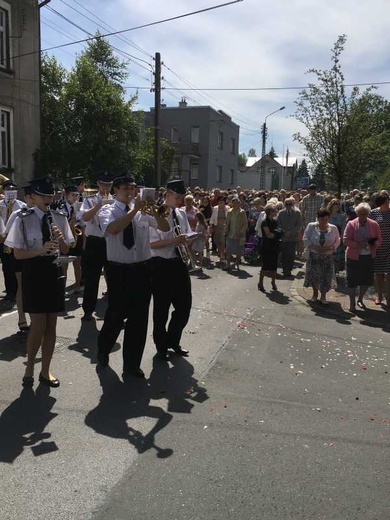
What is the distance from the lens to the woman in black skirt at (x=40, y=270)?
14.6 feet

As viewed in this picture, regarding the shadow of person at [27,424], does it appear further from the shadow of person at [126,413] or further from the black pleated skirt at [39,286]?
the black pleated skirt at [39,286]

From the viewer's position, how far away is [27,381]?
462 centimetres

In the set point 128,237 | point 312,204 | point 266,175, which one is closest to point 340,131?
point 312,204

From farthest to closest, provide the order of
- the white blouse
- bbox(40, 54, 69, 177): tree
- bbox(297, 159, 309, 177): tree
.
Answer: bbox(40, 54, 69, 177): tree → bbox(297, 159, 309, 177): tree → the white blouse

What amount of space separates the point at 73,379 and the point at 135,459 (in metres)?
1.63

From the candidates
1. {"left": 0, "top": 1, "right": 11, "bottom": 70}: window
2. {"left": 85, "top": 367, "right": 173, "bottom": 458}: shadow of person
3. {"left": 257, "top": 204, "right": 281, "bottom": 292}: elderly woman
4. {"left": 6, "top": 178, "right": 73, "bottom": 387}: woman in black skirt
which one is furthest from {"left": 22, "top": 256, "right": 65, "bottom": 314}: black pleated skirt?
{"left": 0, "top": 1, "right": 11, "bottom": 70}: window

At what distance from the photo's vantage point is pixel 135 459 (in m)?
3.46

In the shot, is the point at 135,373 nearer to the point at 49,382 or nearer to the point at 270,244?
the point at 49,382

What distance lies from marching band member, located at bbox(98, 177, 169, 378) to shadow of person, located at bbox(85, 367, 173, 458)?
0.79ft

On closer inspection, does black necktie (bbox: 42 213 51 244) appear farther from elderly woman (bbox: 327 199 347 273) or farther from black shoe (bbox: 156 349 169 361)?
elderly woman (bbox: 327 199 347 273)

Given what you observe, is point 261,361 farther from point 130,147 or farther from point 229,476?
point 130,147

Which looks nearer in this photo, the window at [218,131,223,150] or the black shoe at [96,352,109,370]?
the black shoe at [96,352,109,370]

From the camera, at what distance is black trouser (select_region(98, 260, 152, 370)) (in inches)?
191

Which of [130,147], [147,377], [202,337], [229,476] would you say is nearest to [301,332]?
[202,337]
